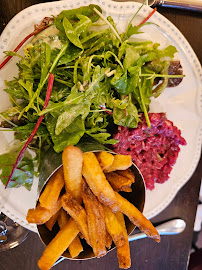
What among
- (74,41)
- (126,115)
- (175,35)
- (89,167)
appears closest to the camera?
(89,167)

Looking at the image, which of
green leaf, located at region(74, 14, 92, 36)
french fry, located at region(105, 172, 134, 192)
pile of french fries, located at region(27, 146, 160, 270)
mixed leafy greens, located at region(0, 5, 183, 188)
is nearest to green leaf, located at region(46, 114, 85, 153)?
mixed leafy greens, located at region(0, 5, 183, 188)

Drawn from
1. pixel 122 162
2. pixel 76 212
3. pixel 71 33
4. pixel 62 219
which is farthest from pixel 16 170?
pixel 71 33

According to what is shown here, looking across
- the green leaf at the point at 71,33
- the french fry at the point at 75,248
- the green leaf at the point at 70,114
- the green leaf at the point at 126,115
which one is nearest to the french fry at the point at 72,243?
the french fry at the point at 75,248

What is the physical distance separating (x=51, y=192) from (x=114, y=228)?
0.26m

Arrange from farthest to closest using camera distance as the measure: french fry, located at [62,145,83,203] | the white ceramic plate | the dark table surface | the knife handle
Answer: the dark table surface → the knife handle → the white ceramic plate → french fry, located at [62,145,83,203]

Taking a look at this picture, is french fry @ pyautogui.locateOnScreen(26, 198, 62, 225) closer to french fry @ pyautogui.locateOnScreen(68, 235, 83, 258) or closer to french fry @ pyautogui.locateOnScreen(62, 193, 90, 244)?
french fry @ pyautogui.locateOnScreen(62, 193, 90, 244)

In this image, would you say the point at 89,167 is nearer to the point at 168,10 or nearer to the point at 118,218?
the point at 118,218

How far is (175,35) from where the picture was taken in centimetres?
137

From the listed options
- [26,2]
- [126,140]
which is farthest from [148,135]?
[26,2]

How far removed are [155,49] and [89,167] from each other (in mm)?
674

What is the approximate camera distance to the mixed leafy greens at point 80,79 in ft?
3.41

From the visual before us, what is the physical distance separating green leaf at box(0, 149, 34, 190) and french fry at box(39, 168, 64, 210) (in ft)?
1.00

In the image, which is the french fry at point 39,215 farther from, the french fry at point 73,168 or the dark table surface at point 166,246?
the dark table surface at point 166,246

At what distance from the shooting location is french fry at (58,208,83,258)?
3.33 ft
